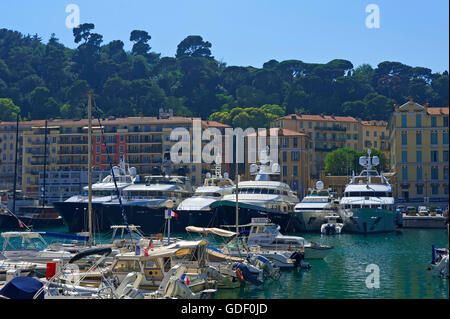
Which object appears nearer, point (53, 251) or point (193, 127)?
point (53, 251)

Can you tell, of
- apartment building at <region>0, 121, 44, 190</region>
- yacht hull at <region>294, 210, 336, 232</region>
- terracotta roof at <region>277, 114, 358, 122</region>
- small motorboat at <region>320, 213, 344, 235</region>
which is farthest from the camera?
apartment building at <region>0, 121, 44, 190</region>

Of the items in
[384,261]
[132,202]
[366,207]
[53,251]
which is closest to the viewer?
[53,251]

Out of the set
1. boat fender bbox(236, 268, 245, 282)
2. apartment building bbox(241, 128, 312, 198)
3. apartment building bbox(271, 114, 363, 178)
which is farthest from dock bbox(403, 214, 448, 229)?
apartment building bbox(271, 114, 363, 178)

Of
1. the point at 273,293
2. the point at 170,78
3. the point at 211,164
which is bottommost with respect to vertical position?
the point at 273,293

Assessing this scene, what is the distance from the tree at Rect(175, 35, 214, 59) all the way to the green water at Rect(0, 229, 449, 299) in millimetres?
145155

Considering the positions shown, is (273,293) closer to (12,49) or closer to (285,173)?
(285,173)

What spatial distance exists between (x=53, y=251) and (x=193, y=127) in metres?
80.6

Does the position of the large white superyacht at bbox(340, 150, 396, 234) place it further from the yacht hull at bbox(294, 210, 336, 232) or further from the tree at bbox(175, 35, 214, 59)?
the tree at bbox(175, 35, 214, 59)

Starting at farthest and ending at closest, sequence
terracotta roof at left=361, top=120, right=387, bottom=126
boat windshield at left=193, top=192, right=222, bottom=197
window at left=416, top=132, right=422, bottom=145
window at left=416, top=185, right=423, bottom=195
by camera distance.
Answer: terracotta roof at left=361, top=120, right=387, bottom=126
window at left=416, top=185, right=423, bottom=195
window at left=416, top=132, right=422, bottom=145
boat windshield at left=193, top=192, right=222, bottom=197

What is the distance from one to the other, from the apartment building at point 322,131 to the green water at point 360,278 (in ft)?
235

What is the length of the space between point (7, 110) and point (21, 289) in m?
128

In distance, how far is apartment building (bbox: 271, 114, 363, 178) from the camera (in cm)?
12875
